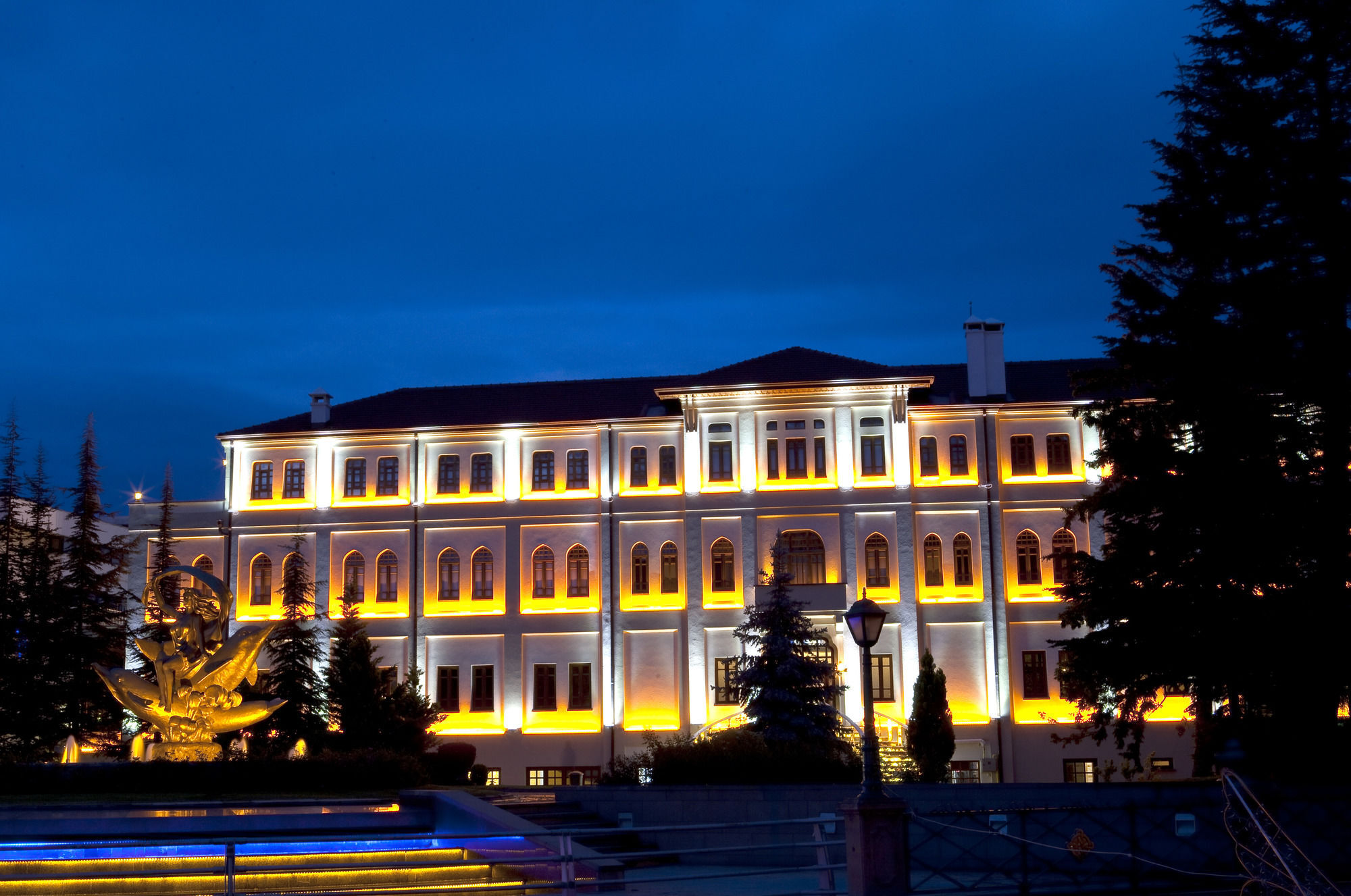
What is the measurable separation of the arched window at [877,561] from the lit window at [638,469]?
289 inches

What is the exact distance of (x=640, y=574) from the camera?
4300 cm

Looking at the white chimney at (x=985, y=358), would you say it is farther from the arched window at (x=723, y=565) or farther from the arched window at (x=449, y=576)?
the arched window at (x=449, y=576)

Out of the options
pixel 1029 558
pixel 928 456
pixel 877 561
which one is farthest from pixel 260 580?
pixel 1029 558

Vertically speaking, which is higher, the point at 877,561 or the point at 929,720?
the point at 877,561

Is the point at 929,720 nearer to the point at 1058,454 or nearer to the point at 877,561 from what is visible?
the point at 877,561

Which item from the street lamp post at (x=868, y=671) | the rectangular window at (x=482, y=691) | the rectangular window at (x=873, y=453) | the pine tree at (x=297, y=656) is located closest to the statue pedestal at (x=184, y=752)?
the pine tree at (x=297, y=656)

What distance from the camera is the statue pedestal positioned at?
24.7 meters

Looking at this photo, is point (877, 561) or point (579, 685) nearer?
point (877, 561)

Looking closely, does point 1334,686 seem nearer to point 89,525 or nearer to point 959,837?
point 959,837

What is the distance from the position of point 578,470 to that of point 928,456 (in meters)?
11.1

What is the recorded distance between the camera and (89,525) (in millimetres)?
42375

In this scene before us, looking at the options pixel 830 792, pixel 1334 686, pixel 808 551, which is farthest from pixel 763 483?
pixel 1334 686

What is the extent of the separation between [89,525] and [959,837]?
3198 cm

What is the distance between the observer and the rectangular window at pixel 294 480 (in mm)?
45500
